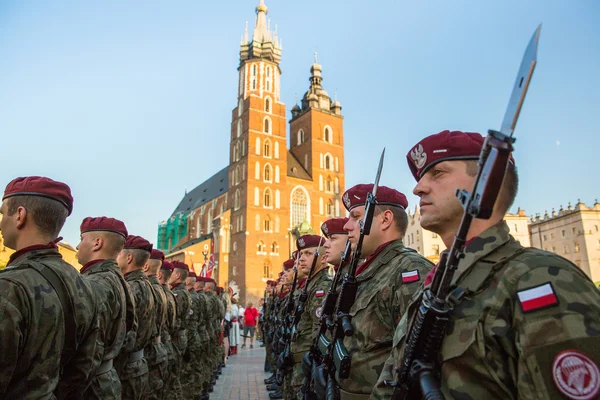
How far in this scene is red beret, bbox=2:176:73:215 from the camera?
7.54 ft

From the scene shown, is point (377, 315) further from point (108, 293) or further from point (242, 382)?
point (242, 382)

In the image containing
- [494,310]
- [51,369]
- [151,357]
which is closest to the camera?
[494,310]

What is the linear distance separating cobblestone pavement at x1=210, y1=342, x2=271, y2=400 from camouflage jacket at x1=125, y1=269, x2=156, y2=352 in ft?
16.9

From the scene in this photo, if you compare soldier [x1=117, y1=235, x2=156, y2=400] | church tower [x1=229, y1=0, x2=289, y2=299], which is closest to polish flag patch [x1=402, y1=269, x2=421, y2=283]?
soldier [x1=117, y1=235, x2=156, y2=400]

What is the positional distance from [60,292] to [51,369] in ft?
1.17

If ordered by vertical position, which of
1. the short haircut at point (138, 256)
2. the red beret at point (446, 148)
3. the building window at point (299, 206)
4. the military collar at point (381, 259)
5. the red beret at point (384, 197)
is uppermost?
the building window at point (299, 206)

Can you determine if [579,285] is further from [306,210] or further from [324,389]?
[306,210]

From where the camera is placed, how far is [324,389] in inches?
103

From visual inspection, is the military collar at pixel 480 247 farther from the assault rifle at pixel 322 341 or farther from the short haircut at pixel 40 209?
the short haircut at pixel 40 209

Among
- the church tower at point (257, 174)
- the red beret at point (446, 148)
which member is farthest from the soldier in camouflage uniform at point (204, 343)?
the church tower at point (257, 174)

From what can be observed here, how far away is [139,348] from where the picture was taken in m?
3.91

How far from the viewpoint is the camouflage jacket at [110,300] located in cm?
278

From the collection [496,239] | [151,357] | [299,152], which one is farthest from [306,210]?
[496,239]

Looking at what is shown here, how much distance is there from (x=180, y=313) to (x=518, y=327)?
6.19 m
